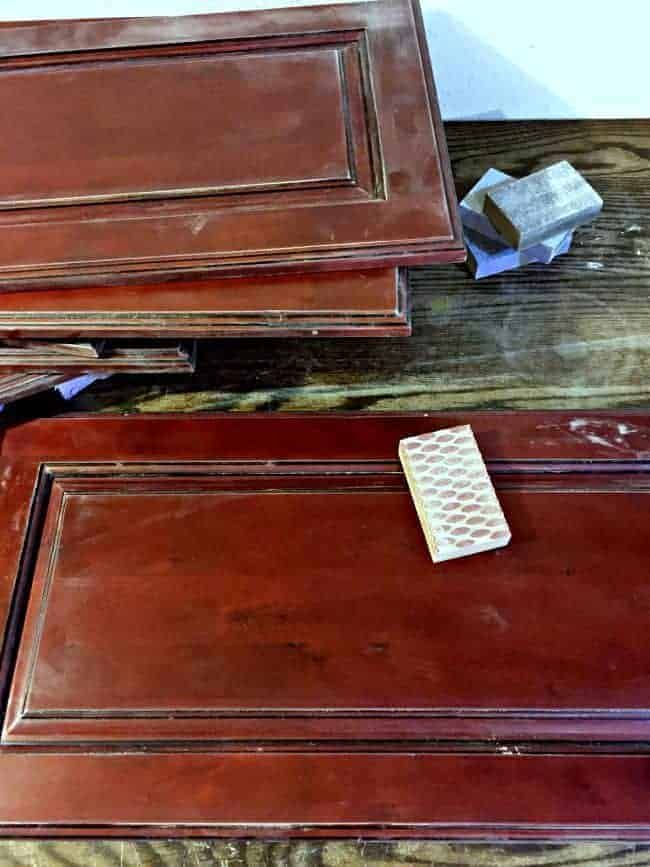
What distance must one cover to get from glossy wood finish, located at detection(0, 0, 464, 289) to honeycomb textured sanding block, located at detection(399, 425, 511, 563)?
186 mm

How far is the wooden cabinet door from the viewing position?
680 mm

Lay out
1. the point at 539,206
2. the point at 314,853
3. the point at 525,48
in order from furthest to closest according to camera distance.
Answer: the point at 525,48
the point at 539,206
the point at 314,853

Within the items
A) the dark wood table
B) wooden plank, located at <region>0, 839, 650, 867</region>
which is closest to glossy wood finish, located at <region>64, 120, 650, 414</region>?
the dark wood table

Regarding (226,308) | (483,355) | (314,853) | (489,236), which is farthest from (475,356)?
(314,853)

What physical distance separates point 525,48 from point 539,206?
26 centimetres

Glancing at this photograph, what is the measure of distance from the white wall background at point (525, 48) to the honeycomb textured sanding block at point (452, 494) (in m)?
0.53

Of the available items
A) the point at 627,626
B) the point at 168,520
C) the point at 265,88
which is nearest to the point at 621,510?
the point at 627,626

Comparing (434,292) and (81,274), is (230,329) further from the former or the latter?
(434,292)

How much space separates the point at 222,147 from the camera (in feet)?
2.52

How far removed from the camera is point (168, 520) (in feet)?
2.59

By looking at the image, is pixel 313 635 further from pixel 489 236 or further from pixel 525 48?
pixel 525 48

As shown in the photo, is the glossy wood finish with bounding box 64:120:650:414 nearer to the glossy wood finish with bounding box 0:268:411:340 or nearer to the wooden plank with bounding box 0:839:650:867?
the glossy wood finish with bounding box 0:268:411:340

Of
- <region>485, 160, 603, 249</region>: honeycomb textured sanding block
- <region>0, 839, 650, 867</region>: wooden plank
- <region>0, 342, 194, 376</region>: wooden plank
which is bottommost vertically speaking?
<region>0, 839, 650, 867</region>: wooden plank

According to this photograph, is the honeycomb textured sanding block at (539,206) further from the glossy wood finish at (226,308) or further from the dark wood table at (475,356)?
the glossy wood finish at (226,308)
